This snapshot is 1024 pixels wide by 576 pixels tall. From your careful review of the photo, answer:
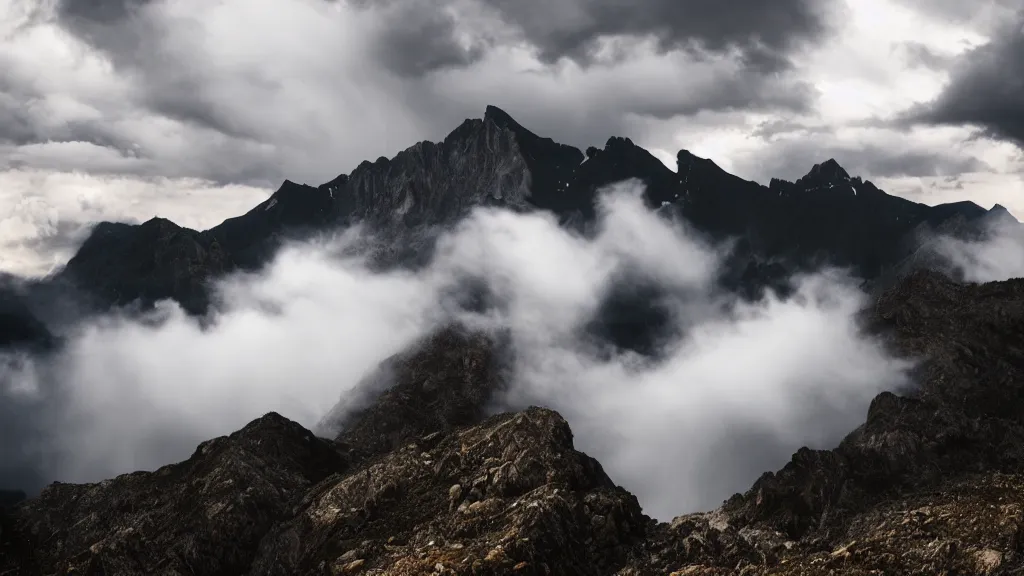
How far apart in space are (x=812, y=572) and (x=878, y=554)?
17.3 m

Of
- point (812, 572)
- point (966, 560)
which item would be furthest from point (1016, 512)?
point (812, 572)

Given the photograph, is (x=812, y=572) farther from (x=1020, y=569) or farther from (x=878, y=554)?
(x=1020, y=569)

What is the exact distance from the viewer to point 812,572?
198 m

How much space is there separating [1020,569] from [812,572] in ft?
147

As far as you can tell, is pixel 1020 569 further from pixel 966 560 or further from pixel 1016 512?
pixel 1016 512

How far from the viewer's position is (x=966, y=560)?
7234 inches

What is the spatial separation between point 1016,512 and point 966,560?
2559 cm

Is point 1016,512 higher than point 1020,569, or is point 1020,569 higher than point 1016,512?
Result: point 1016,512

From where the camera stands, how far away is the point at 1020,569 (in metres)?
173

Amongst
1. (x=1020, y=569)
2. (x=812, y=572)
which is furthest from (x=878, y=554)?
(x=1020, y=569)

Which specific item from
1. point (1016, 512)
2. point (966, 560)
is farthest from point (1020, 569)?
point (1016, 512)

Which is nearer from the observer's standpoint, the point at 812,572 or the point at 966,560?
the point at 966,560

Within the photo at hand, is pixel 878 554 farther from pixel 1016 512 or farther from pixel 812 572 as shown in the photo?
pixel 1016 512

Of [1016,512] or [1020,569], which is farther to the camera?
[1016,512]
